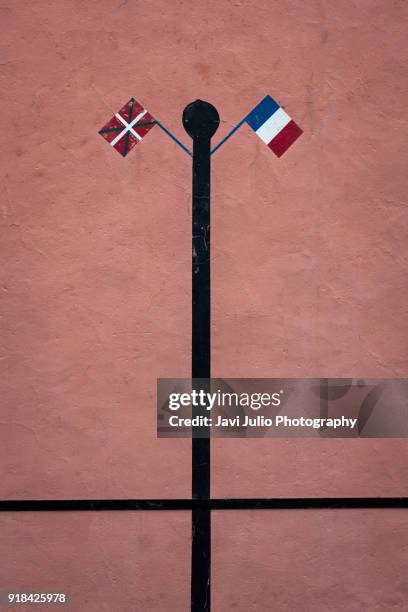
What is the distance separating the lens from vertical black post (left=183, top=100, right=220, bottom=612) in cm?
175

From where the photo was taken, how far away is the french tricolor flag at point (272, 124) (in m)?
1.77

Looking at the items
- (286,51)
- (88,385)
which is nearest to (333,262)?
(286,51)

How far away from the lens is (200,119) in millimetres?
1763

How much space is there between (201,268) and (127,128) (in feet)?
1.71

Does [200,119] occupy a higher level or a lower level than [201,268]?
higher

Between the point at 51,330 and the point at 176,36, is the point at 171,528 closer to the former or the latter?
the point at 51,330

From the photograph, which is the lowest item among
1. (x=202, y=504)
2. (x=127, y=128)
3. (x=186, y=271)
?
(x=202, y=504)

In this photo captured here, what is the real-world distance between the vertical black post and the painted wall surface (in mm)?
27

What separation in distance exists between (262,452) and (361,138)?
3.58ft

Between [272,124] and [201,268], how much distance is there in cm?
53

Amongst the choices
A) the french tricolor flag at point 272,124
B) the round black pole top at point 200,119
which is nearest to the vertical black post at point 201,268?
the round black pole top at point 200,119

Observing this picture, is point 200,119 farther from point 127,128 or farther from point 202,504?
point 202,504

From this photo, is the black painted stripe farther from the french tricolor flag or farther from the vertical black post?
the french tricolor flag

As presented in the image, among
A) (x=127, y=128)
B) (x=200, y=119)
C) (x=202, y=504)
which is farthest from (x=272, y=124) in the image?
(x=202, y=504)
